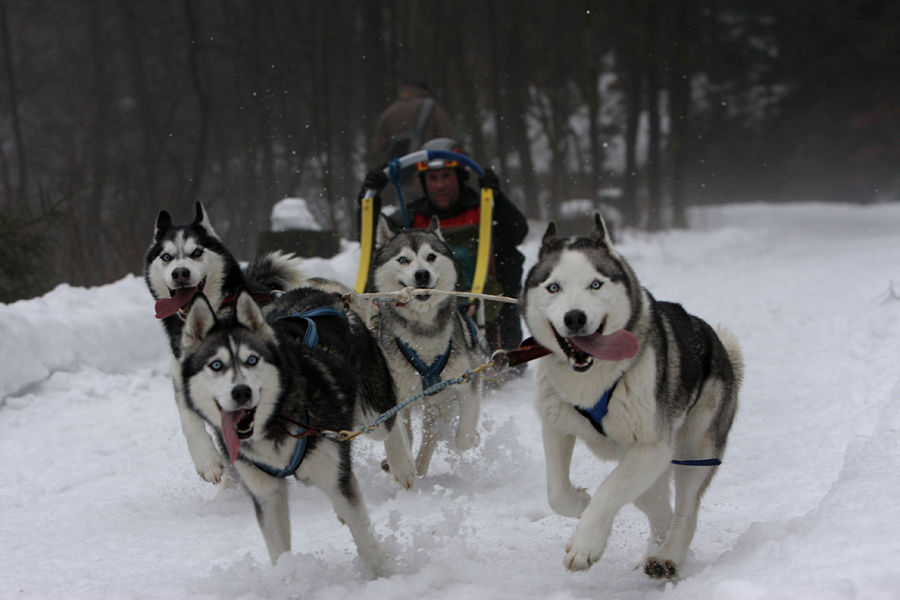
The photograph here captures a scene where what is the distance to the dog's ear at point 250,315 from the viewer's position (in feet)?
7.75

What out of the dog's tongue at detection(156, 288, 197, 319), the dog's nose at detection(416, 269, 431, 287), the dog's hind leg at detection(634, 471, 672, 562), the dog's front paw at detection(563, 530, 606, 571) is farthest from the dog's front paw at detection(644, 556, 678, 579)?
the dog's tongue at detection(156, 288, 197, 319)

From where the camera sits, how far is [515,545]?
2803 millimetres

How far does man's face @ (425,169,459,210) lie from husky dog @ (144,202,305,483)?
196cm

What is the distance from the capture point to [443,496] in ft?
11.2

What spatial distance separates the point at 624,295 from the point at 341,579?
128 centimetres

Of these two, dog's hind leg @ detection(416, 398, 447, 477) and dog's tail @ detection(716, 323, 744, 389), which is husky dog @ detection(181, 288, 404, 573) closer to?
dog's hind leg @ detection(416, 398, 447, 477)

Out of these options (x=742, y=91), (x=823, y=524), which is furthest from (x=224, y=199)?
(x=742, y=91)

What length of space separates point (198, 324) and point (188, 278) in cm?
94

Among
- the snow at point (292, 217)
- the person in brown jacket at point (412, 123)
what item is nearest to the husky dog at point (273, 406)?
the person in brown jacket at point (412, 123)

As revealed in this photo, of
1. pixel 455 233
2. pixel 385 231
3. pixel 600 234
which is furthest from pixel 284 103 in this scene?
pixel 600 234

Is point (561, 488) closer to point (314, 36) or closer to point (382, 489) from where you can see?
point (382, 489)

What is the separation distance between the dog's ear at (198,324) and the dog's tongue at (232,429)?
260 mm

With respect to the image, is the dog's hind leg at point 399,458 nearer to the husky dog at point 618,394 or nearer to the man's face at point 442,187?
the husky dog at point 618,394

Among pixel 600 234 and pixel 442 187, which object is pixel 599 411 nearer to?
pixel 600 234
